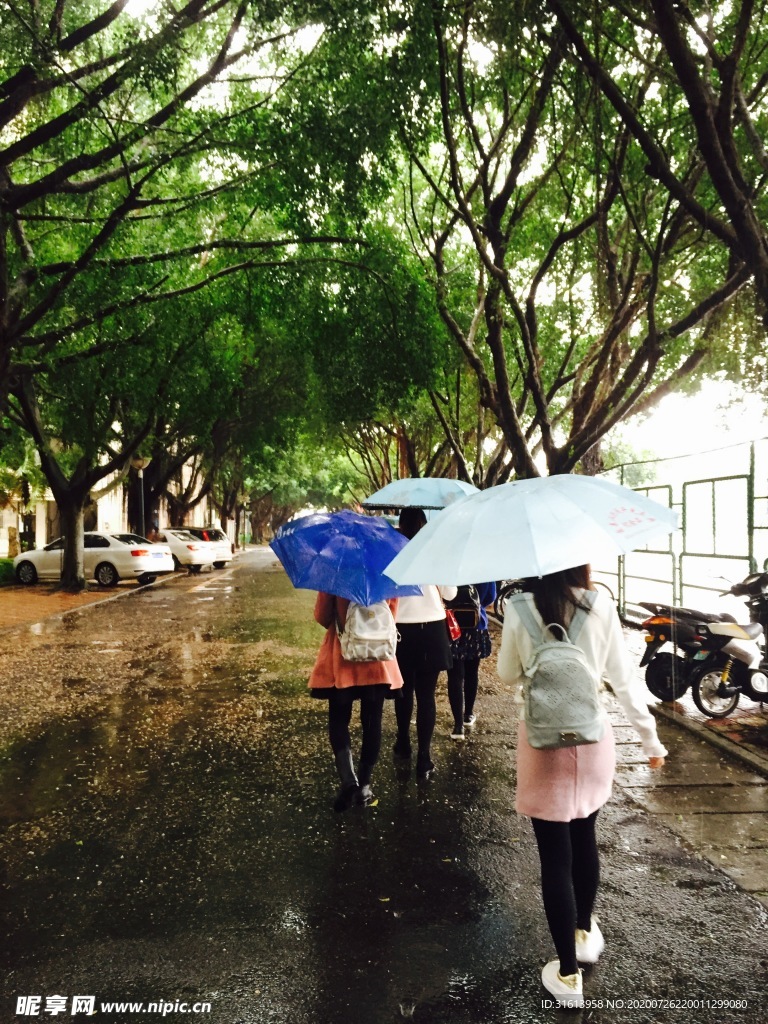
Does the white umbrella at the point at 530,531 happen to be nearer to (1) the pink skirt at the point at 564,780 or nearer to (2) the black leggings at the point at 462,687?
(1) the pink skirt at the point at 564,780

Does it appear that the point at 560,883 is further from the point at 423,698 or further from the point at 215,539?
the point at 215,539

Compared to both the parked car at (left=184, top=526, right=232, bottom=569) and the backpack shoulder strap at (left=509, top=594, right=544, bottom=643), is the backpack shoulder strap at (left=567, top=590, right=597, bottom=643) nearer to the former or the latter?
the backpack shoulder strap at (left=509, top=594, right=544, bottom=643)

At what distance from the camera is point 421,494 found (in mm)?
6926

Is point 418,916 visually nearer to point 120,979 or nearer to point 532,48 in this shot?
point 120,979

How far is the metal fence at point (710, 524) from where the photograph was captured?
8.94m

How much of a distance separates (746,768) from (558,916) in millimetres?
3672

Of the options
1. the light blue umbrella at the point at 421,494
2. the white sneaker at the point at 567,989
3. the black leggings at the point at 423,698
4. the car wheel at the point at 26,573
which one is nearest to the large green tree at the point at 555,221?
the light blue umbrella at the point at 421,494

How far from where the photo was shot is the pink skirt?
3.08m

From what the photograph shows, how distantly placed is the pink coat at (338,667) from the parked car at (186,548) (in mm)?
25413

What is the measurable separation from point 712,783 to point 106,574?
2089 cm

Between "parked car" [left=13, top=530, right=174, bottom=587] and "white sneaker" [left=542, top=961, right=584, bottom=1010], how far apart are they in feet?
71.5

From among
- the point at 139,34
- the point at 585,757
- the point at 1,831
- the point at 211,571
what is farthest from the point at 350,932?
the point at 211,571

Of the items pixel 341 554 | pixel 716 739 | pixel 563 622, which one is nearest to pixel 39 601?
pixel 716 739

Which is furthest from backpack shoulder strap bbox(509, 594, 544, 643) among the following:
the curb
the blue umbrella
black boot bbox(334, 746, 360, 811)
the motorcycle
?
the motorcycle
